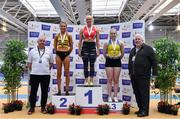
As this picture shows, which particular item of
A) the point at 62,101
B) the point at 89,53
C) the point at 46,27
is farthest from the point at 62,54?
the point at 46,27

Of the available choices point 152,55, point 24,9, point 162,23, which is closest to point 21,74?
point 152,55

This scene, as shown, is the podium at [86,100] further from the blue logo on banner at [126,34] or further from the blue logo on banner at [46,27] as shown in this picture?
the blue logo on banner at [46,27]

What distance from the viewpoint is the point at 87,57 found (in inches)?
265

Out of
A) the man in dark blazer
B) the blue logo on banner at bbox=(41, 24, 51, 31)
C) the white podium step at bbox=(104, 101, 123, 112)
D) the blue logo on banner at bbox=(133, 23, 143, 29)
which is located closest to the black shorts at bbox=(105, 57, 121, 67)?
the man in dark blazer

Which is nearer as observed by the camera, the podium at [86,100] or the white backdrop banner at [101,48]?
the podium at [86,100]

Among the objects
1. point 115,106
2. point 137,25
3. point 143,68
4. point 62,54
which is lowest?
point 115,106

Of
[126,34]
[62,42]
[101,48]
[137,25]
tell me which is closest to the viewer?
[62,42]

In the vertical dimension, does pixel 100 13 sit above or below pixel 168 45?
above

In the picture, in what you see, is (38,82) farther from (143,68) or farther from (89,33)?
(143,68)

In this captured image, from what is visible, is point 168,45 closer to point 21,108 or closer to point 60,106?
point 60,106

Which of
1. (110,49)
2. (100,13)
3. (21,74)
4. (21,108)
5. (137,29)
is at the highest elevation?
(100,13)

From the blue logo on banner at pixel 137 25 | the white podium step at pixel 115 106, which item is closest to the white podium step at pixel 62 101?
the white podium step at pixel 115 106

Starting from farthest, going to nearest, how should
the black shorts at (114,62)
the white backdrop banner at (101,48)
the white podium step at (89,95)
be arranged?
the white backdrop banner at (101,48)
the black shorts at (114,62)
the white podium step at (89,95)

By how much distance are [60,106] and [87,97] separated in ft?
1.96
